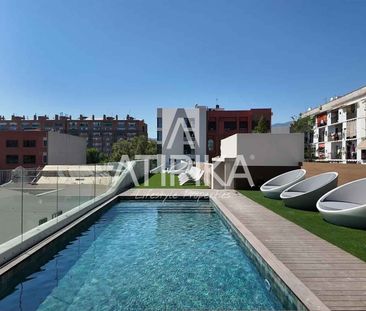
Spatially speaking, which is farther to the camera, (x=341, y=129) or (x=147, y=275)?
(x=341, y=129)

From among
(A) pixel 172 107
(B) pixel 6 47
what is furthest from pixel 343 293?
(A) pixel 172 107

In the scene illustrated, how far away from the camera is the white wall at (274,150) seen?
64.6ft

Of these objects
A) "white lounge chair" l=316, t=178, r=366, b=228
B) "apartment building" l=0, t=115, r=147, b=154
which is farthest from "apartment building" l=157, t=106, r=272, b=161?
"apartment building" l=0, t=115, r=147, b=154

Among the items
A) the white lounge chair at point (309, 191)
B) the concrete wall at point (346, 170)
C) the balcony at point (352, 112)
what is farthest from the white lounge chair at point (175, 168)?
the white lounge chair at point (309, 191)

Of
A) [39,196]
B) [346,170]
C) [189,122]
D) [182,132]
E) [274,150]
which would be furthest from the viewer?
[182,132]

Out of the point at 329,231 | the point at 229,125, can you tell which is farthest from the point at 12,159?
the point at 329,231

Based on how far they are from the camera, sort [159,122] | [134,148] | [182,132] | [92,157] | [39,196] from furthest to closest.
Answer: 1. [92,157]
2. [134,148]
3. [182,132]
4. [159,122]
5. [39,196]

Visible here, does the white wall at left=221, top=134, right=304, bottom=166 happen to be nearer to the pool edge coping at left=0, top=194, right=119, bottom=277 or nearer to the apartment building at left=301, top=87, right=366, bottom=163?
the pool edge coping at left=0, top=194, right=119, bottom=277

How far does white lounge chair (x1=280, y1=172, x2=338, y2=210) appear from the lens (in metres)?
11.6

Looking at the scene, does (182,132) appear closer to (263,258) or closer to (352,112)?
(352,112)

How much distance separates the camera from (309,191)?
38.9 ft

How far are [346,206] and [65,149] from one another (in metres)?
61.4

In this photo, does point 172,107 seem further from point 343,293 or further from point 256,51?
point 343,293

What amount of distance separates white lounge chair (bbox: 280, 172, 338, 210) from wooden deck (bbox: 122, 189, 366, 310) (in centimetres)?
212
